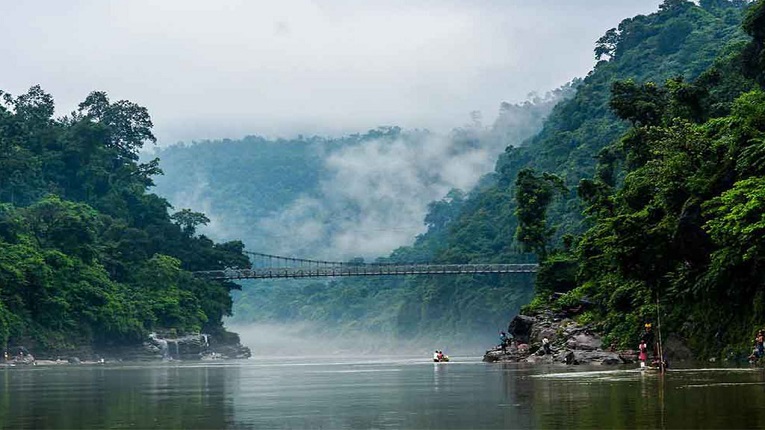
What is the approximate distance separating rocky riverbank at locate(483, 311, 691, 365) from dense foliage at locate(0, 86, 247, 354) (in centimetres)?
5478

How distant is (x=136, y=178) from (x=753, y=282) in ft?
454

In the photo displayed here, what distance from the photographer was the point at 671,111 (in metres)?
74.4

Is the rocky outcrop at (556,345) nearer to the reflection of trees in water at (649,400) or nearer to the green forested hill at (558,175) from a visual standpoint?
the reflection of trees in water at (649,400)

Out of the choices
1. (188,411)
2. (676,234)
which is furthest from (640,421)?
(676,234)

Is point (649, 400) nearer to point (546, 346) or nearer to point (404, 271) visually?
point (546, 346)

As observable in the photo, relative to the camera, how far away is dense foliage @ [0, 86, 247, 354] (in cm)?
12250

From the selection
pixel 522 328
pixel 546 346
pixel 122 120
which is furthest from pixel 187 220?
pixel 546 346

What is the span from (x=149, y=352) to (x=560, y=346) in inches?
3075

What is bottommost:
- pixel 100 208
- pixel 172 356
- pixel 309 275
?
pixel 172 356

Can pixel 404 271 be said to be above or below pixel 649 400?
above

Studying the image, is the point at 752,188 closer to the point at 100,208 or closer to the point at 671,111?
the point at 671,111

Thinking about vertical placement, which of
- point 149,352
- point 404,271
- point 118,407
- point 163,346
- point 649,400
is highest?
point 404,271

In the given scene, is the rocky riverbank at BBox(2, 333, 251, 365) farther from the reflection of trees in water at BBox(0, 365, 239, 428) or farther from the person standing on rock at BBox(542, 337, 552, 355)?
the reflection of trees in water at BBox(0, 365, 239, 428)

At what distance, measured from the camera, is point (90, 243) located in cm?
13588
